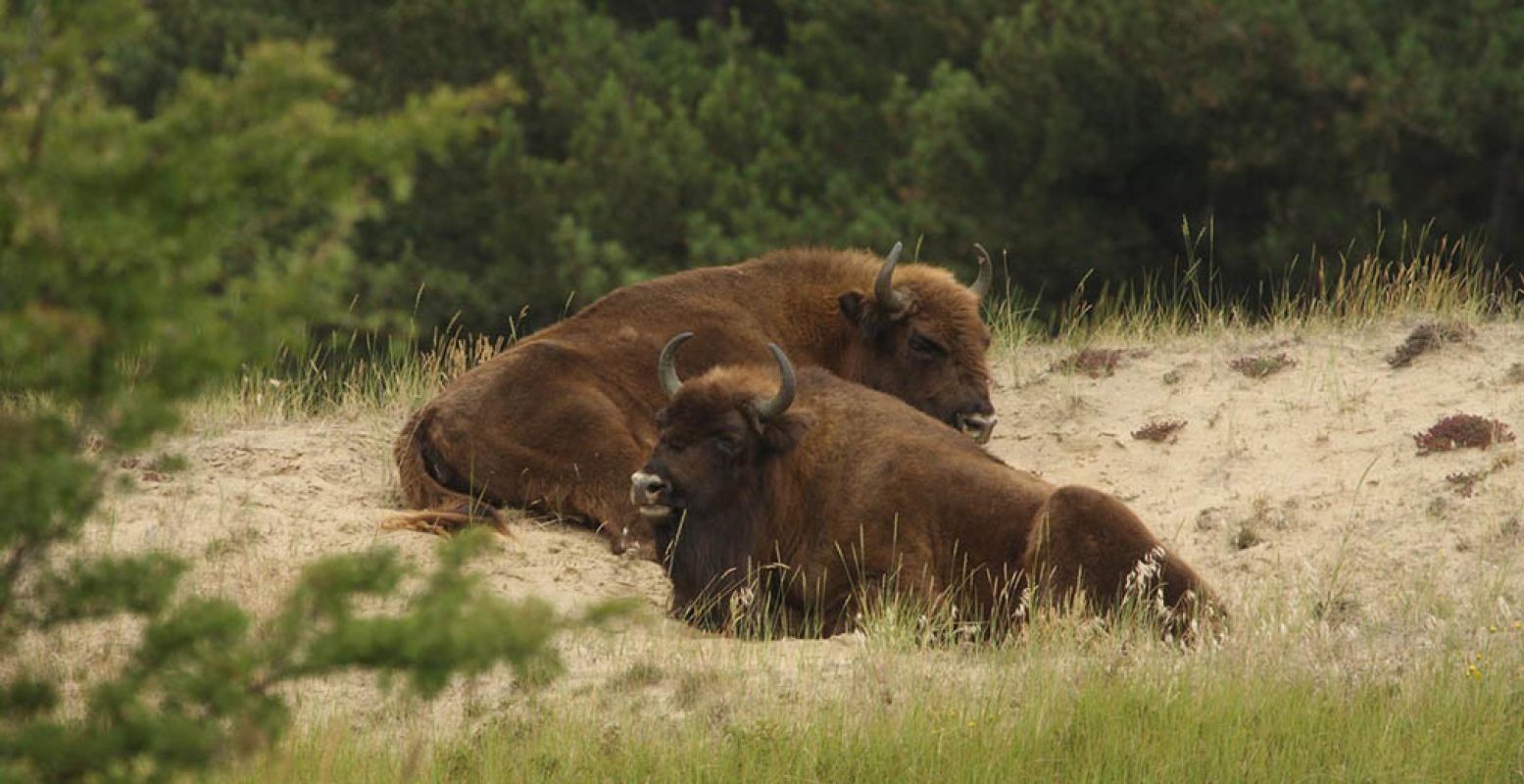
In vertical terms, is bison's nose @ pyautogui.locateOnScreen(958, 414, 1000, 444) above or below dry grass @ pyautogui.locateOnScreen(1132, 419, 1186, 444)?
above

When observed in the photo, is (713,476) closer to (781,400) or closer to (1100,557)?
(781,400)

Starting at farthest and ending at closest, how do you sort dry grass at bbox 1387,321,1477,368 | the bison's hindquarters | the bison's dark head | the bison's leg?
dry grass at bbox 1387,321,1477,368, the bison's hindquarters, the bison's dark head, the bison's leg

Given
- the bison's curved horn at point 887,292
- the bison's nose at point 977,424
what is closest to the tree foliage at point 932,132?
the bison's curved horn at point 887,292

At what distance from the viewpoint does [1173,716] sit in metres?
7.09

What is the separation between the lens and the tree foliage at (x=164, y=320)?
4.17 meters

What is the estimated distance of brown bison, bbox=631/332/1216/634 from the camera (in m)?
9.04

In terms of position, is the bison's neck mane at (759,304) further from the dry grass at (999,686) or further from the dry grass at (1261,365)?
the dry grass at (1261,365)

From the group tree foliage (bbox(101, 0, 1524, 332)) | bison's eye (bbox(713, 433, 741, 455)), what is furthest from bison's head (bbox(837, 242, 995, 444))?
tree foliage (bbox(101, 0, 1524, 332))

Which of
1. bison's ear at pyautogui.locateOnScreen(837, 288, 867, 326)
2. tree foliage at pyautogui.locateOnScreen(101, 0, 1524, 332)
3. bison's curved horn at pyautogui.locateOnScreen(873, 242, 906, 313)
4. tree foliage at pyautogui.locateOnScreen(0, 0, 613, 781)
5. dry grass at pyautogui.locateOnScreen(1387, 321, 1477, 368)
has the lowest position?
tree foliage at pyautogui.locateOnScreen(101, 0, 1524, 332)

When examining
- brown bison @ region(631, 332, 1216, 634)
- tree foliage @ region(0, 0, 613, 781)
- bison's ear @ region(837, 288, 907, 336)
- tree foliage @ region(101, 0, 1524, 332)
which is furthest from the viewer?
tree foliage @ region(101, 0, 1524, 332)

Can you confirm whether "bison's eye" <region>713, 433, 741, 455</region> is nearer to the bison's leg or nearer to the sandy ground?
the sandy ground

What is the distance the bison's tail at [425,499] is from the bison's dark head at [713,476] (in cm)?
107

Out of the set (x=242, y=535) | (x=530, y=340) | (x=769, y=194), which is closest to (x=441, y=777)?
(x=242, y=535)

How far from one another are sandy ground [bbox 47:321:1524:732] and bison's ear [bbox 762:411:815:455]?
93cm
